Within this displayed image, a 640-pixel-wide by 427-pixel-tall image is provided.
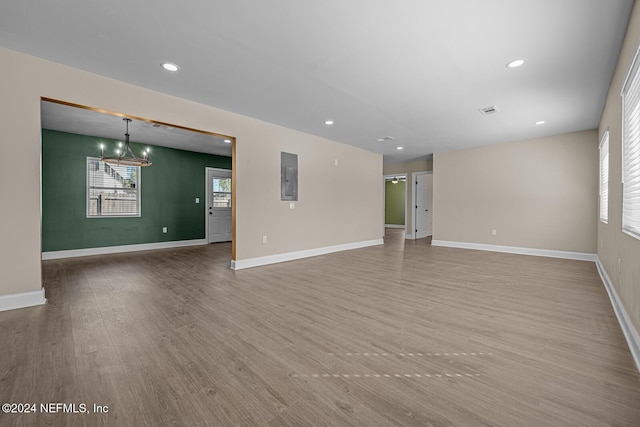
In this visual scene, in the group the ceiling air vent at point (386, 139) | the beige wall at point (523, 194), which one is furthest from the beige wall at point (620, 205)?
the ceiling air vent at point (386, 139)

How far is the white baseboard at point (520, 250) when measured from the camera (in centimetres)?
560

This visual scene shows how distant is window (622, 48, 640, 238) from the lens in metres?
2.16

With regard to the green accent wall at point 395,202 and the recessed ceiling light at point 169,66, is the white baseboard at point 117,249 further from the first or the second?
the green accent wall at point 395,202

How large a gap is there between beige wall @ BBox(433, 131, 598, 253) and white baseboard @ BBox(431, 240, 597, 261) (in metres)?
0.08

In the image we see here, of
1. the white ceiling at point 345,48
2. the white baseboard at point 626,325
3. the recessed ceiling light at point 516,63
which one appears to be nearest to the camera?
the white baseboard at point 626,325

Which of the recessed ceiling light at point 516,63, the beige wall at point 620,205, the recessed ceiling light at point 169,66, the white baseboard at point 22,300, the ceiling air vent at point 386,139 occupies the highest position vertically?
the ceiling air vent at point 386,139

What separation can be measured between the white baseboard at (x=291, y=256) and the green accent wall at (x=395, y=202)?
6.38 m

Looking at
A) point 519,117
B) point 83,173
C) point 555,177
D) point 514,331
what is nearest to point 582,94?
point 519,117

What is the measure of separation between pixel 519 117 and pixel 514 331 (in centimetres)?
389

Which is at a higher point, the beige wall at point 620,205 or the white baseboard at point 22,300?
the beige wall at point 620,205

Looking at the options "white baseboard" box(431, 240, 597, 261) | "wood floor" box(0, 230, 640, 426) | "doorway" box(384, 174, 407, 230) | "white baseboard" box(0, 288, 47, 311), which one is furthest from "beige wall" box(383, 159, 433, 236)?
"white baseboard" box(0, 288, 47, 311)

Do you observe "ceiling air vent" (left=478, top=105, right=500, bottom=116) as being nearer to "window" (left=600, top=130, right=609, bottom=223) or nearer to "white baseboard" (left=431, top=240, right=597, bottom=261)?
"window" (left=600, top=130, right=609, bottom=223)

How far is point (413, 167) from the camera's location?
916 cm

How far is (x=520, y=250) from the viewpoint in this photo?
6.33 meters
